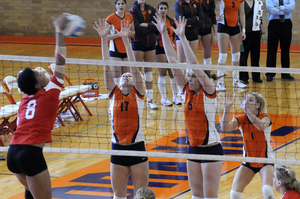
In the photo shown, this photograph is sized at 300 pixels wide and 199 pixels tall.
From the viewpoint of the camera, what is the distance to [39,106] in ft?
14.9

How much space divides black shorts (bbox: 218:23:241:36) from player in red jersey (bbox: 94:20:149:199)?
224 inches

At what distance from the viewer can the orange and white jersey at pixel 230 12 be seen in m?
10.6

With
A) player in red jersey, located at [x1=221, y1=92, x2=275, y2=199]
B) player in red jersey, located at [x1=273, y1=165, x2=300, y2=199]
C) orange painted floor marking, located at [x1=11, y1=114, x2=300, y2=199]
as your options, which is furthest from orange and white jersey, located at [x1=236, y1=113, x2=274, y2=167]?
orange painted floor marking, located at [x1=11, y1=114, x2=300, y2=199]

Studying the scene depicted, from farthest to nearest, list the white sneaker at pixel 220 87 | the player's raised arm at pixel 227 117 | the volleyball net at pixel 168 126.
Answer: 1. the white sneaker at pixel 220 87
2. the volleyball net at pixel 168 126
3. the player's raised arm at pixel 227 117

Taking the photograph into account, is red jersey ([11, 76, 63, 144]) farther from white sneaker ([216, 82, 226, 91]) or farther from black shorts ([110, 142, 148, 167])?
white sneaker ([216, 82, 226, 91])

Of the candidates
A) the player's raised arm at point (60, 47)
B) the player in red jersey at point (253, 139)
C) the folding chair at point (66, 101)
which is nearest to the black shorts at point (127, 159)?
the player in red jersey at point (253, 139)

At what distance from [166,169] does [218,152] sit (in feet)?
7.17

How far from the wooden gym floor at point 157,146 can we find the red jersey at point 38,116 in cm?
190

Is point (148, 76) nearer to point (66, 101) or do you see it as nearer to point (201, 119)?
point (66, 101)

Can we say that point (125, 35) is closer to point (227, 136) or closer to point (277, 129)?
point (227, 136)

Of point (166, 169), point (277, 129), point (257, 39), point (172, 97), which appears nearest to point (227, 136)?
point (277, 129)

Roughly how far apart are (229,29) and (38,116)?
703 centimetres

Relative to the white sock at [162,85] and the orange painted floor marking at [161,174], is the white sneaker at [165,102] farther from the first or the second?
the orange painted floor marking at [161,174]

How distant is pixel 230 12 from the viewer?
10.7 m
